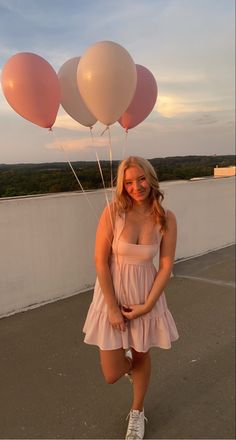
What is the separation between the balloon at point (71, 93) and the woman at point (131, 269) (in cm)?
109

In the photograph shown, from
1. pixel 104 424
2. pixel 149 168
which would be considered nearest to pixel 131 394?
pixel 104 424

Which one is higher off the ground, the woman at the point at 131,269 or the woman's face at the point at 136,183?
the woman's face at the point at 136,183

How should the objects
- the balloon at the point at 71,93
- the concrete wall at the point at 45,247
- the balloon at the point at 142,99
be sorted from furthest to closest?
the concrete wall at the point at 45,247, the balloon at the point at 142,99, the balloon at the point at 71,93

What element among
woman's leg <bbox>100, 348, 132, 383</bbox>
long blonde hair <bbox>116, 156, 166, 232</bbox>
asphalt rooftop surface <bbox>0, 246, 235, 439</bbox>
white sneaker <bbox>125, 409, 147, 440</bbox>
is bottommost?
asphalt rooftop surface <bbox>0, 246, 235, 439</bbox>

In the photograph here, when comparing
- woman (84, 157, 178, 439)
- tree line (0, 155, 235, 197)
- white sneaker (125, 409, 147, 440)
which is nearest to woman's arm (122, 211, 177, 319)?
woman (84, 157, 178, 439)

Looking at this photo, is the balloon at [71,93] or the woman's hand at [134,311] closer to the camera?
the woman's hand at [134,311]

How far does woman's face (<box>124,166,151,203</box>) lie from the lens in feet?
6.49

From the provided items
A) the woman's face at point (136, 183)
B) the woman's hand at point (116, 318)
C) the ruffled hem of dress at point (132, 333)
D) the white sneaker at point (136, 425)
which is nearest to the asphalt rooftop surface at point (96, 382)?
the white sneaker at point (136, 425)

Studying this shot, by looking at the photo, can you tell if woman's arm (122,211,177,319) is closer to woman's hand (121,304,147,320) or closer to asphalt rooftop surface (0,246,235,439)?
woman's hand (121,304,147,320)

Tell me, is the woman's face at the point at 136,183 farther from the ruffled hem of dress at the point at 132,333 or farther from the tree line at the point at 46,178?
the tree line at the point at 46,178

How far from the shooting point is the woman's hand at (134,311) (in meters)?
2.02

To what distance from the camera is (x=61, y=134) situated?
350cm

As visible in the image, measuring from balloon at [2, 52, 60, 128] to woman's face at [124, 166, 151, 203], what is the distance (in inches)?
37.3

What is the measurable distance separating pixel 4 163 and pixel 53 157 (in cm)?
53
